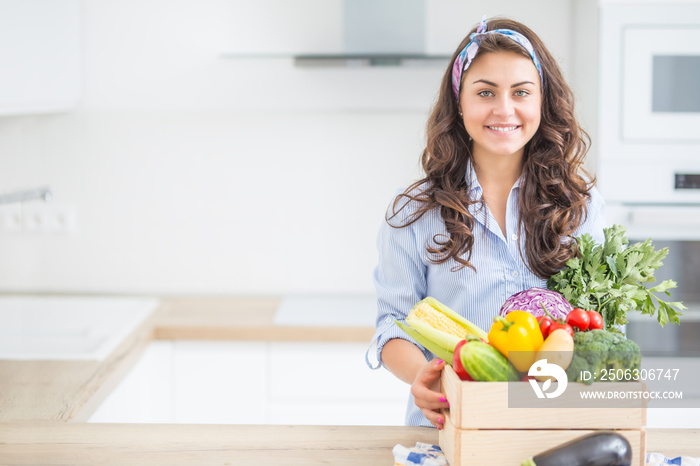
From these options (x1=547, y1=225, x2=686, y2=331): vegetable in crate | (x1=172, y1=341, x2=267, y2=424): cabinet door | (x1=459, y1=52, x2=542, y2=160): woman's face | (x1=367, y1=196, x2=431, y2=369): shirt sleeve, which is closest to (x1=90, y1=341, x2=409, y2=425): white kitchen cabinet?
(x1=172, y1=341, x2=267, y2=424): cabinet door

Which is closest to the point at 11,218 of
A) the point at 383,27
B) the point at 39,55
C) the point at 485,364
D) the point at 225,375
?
the point at 39,55

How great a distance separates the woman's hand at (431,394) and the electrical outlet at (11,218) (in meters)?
1.96

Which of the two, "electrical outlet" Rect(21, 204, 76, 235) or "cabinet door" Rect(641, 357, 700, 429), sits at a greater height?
"electrical outlet" Rect(21, 204, 76, 235)

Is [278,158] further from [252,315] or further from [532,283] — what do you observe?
[532,283]

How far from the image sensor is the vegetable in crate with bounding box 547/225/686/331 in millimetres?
1061

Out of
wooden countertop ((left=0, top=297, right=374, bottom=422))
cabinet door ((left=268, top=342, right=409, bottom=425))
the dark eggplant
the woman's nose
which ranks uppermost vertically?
the woman's nose

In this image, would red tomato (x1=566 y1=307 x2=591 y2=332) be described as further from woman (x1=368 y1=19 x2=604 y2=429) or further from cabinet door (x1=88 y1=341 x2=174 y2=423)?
cabinet door (x1=88 y1=341 x2=174 y2=423)

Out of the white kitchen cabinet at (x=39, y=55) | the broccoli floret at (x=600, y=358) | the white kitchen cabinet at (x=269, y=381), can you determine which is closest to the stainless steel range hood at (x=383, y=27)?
the white kitchen cabinet at (x=39, y=55)

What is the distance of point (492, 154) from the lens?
56.5 inches

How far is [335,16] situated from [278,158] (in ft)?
1.74

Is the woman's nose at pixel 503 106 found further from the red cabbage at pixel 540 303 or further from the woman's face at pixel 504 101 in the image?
the red cabbage at pixel 540 303

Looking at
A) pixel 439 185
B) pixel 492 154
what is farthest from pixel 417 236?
pixel 492 154

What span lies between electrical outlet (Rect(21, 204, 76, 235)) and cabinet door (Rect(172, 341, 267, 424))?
0.73m

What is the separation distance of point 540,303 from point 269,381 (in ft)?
4.28
